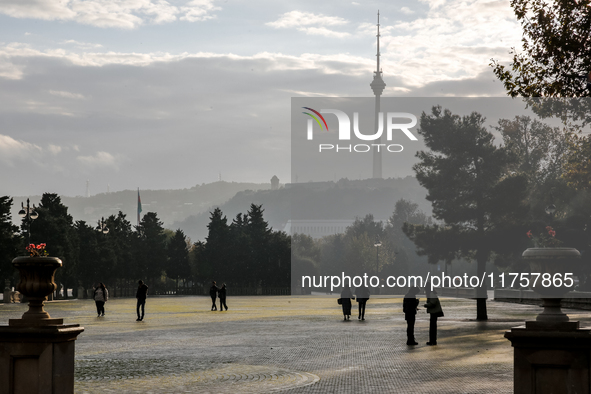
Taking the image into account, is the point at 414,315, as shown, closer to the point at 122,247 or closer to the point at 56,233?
the point at 56,233

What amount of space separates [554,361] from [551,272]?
1.22 metres

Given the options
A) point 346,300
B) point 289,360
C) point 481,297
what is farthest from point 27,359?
point 481,297

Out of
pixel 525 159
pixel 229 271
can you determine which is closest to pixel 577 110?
pixel 525 159

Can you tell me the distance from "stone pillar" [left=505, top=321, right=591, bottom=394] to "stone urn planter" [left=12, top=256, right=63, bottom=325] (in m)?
5.69

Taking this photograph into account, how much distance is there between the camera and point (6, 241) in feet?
174

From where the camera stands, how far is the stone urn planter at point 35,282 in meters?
8.88

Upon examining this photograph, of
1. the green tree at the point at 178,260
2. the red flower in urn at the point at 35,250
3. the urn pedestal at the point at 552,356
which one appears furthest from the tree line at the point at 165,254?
the urn pedestal at the point at 552,356

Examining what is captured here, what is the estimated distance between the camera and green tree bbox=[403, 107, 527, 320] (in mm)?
27312

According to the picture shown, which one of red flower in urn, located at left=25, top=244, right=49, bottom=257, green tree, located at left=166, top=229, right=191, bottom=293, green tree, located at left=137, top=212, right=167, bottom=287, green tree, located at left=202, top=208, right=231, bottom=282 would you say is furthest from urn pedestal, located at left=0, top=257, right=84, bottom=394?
green tree, located at left=166, top=229, right=191, bottom=293

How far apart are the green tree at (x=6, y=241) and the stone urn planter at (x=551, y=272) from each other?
5013 cm

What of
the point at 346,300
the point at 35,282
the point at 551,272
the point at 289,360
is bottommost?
the point at 289,360

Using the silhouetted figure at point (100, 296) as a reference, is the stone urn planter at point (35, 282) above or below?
above

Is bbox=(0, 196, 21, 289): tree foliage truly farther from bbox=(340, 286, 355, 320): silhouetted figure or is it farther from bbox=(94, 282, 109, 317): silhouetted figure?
bbox=(340, 286, 355, 320): silhouetted figure

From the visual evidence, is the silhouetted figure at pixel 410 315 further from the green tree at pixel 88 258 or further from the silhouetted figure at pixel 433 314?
the green tree at pixel 88 258
